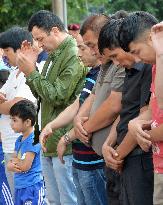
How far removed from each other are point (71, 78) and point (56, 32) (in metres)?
0.46

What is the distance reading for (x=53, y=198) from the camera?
15.4ft

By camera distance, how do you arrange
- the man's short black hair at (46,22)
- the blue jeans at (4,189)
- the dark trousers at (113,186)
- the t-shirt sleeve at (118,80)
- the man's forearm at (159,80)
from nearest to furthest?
the man's forearm at (159,80) → the t-shirt sleeve at (118,80) → the dark trousers at (113,186) → the man's short black hair at (46,22) → the blue jeans at (4,189)

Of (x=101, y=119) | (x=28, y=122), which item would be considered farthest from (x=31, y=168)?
(x=101, y=119)

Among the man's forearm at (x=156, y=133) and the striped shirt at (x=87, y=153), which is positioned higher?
the man's forearm at (x=156, y=133)

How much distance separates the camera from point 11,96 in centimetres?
518

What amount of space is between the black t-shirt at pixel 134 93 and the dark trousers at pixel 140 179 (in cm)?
19

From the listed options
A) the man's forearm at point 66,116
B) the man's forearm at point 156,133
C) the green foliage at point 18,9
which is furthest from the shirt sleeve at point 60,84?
the green foliage at point 18,9

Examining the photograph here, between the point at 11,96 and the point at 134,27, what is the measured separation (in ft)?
7.43

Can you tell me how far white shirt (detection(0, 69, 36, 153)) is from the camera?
5.05 metres

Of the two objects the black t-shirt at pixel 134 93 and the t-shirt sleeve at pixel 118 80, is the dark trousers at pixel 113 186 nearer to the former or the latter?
the black t-shirt at pixel 134 93

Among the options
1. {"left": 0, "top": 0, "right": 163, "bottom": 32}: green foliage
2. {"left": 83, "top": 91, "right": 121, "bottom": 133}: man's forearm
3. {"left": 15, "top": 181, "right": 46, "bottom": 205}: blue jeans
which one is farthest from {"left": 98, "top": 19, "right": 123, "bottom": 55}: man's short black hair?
{"left": 0, "top": 0, "right": 163, "bottom": 32}: green foliage

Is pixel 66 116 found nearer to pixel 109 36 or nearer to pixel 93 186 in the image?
pixel 93 186

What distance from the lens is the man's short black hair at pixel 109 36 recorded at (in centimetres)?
349

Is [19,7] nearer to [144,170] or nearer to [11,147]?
[11,147]
